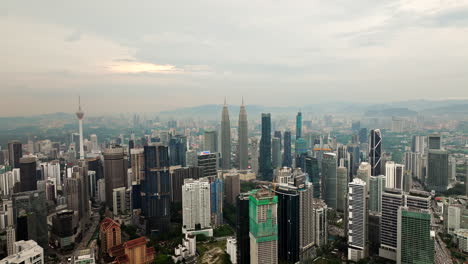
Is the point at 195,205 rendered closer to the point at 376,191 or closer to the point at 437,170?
the point at 376,191

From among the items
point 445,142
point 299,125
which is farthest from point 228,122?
point 445,142

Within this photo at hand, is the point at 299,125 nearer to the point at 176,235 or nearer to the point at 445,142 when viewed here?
the point at 445,142

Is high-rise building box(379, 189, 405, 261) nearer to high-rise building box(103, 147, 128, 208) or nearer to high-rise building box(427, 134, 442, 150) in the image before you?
high-rise building box(427, 134, 442, 150)

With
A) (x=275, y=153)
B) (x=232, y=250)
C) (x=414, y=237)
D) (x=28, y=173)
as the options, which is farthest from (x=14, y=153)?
(x=275, y=153)


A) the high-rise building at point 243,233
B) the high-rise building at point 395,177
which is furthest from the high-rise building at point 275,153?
the high-rise building at point 243,233

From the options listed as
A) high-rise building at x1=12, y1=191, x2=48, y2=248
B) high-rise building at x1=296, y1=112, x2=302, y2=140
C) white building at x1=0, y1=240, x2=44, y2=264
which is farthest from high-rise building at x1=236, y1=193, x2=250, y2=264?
high-rise building at x1=296, y1=112, x2=302, y2=140
